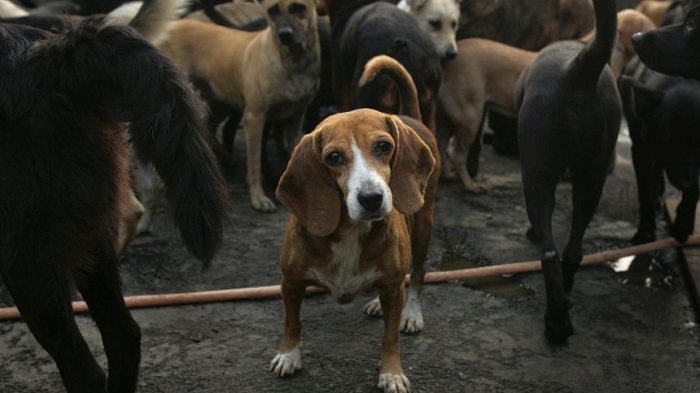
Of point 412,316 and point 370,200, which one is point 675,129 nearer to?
point 412,316

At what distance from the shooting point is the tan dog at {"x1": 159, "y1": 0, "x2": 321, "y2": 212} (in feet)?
19.7

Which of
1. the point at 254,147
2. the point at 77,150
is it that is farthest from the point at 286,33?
the point at 77,150

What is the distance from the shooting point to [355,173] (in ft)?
10.5

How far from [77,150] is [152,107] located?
0.34 meters

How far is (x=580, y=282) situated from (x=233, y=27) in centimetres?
404

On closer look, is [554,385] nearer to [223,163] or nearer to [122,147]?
[122,147]

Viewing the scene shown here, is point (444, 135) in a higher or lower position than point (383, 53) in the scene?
lower

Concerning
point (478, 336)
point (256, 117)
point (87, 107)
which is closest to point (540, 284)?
point (478, 336)

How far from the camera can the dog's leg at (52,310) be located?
2.57m

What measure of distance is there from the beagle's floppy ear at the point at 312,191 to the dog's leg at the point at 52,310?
974 millimetres

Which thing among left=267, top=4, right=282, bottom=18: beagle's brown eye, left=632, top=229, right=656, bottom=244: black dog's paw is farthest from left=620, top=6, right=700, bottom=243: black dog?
left=267, top=4, right=282, bottom=18: beagle's brown eye

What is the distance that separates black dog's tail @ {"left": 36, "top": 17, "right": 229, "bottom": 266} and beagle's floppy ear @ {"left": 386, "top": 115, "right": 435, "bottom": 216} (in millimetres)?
1020

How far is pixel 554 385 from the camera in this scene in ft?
12.1

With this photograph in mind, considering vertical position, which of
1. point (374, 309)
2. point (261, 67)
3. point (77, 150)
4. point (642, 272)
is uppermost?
point (77, 150)
